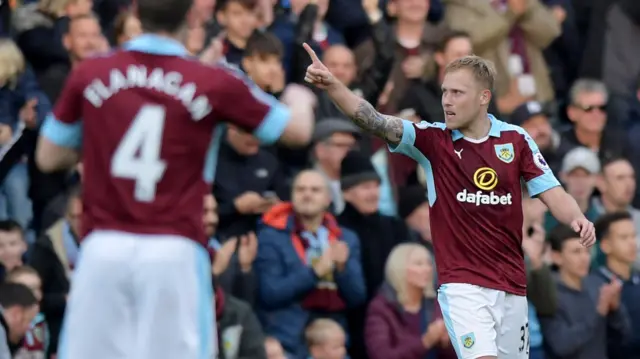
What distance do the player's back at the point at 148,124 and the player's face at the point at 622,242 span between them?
719 centimetres

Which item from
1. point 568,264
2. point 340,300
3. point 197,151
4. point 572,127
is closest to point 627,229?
point 568,264

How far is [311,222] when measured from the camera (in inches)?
Answer: 452

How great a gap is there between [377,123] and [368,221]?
3.75m

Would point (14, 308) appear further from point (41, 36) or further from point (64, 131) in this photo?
point (64, 131)

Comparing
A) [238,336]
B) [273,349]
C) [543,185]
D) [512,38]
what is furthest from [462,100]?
[512,38]

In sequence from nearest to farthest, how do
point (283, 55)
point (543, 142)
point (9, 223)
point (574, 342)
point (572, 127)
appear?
point (9, 223), point (574, 342), point (283, 55), point (543, 142), point (572, 127)

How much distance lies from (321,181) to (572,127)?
4.35m

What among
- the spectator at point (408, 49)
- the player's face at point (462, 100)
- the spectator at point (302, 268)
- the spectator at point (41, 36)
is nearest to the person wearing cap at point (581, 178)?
the spectator at point (408, 49)

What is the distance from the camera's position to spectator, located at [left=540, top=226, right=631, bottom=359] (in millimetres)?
12102

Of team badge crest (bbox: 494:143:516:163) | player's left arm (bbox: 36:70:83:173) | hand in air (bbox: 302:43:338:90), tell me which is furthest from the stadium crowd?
player's left arm (bbox: 36:70:83:173)

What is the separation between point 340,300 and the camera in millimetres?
11539

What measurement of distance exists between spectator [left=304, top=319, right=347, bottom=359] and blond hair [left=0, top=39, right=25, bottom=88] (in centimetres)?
304

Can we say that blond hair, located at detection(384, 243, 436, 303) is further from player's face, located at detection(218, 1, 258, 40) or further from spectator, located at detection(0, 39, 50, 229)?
spectator, located at detection(0, 39, 50, 229)

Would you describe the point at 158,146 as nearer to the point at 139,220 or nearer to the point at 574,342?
the point at 139,220
